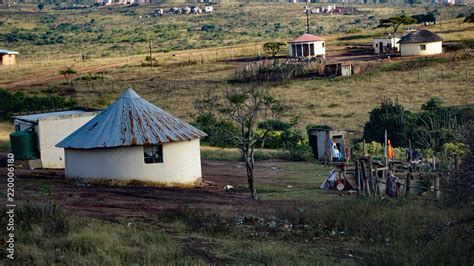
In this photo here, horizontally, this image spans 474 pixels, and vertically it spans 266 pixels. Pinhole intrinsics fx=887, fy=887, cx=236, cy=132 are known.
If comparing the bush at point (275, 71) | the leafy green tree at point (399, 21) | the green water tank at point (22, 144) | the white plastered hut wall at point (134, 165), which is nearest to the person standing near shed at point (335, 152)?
the white plastered hut wall at point (134, 165)

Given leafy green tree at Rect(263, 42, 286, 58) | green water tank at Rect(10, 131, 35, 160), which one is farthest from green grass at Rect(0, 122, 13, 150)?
leafy green tree at Rect(263, 42, 286, 58)

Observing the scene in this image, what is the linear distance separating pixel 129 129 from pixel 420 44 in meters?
42.4

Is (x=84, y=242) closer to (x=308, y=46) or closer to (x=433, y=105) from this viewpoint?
(x=433, y=105)

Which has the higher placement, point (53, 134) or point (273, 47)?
point (273, 47)

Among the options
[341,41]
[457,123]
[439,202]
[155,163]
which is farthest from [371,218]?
[341,41]

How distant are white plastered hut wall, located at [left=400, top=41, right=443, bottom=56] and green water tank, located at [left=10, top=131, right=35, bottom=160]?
40.5 metres

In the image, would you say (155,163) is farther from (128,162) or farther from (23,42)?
(23,42)

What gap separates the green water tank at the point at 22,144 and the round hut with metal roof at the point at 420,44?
1587 inches

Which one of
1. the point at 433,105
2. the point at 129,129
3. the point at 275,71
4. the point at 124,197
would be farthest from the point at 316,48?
the point at 124,197

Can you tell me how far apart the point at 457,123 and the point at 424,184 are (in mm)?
15301

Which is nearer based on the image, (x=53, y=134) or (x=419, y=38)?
(x=53, y=134)

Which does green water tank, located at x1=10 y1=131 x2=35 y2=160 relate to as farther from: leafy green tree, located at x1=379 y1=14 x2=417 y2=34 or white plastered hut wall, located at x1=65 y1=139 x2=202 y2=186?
leafy green tree, located at x1=379 y1=14 x2=417 y2=34

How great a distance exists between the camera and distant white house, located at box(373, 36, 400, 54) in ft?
234

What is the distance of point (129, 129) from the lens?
97.4 feet
